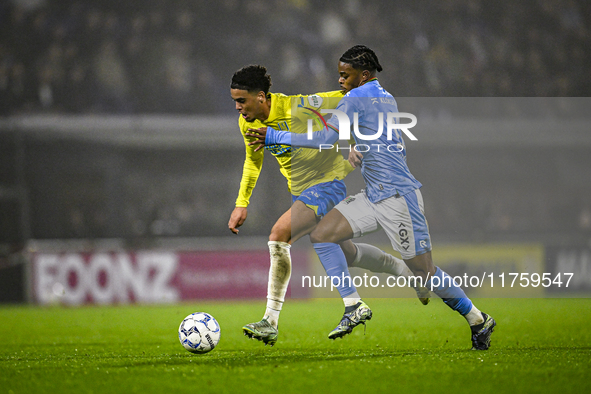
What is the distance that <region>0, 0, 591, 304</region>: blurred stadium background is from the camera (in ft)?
32.7

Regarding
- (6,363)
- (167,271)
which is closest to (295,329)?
(6,363)

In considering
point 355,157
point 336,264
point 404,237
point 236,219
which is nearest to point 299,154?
point 355,157

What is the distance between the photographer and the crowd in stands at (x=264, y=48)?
12172 mm

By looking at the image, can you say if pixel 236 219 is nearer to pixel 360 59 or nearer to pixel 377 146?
pixel 377 146

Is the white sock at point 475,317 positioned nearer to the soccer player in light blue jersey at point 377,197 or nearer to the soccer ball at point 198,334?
the soccer player in light blue jersey at point 377,197

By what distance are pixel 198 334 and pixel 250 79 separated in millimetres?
1809

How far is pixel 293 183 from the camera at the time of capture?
4.94m

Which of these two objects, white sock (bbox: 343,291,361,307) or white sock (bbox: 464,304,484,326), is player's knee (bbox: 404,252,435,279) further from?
white sock (bbox: 343,291,361,307)

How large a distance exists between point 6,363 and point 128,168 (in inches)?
347

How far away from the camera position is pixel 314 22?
45.3 feet

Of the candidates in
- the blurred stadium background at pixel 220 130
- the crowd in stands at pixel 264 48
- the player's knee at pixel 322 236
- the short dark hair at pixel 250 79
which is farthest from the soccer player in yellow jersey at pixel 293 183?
the crowd in stands at pixel 264 48

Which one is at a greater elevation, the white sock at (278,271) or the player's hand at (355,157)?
the player's hand at (355,157)

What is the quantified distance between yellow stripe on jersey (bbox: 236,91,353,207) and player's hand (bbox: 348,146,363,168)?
0.25m

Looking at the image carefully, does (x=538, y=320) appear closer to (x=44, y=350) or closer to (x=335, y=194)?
(x=335, y=194)
